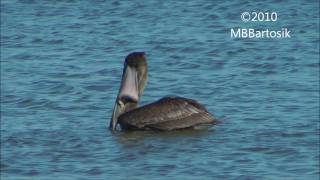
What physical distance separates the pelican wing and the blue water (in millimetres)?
138

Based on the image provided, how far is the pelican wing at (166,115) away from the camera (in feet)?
43.6

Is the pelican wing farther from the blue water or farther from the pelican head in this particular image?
the pelican head

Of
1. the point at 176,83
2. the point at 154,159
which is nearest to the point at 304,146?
the point at 154,159

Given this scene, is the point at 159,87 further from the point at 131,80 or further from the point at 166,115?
the point at 166,115

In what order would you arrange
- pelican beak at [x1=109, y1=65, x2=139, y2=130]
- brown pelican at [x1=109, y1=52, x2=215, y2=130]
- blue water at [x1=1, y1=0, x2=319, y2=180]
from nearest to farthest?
blue water at [x1=1, y1=0, x2=319, y2=180] → brown pelican at [x1=109, y1=52, x2=215, y2=130] → pelican beak at [x1=109, y1=65, x2=139, y2=130]

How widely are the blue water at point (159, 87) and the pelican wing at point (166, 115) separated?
0.14 metres

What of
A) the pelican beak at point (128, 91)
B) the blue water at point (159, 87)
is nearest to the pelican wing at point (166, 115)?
the blue water at point (159, 87)

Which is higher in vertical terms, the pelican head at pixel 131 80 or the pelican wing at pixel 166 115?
the pelican head at pixel 131 80

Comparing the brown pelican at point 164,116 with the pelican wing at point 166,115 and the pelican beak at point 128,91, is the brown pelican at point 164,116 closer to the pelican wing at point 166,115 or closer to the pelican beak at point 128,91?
the pelican wing at point 166,115

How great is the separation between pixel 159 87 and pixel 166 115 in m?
1.91

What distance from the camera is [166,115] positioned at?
13.3m

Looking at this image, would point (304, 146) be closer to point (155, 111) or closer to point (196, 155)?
point (196, 155)

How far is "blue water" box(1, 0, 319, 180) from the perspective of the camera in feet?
37.6

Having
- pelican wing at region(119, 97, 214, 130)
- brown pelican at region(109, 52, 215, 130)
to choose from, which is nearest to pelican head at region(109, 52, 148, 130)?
brown pelican at region(109, 52, 215, 130)
